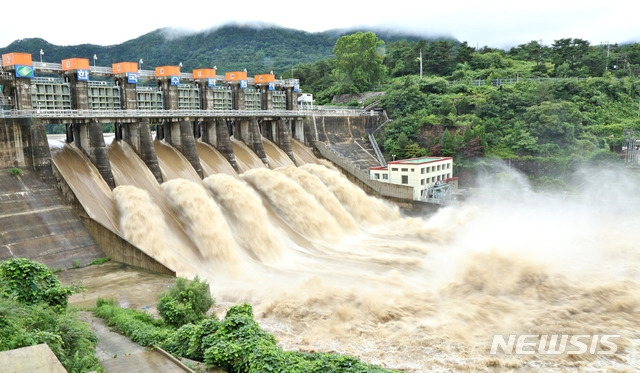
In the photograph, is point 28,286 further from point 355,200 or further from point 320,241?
point 355,200

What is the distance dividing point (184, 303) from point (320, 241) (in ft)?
50.8

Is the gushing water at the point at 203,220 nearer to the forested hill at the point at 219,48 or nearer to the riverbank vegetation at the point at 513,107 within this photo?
the riverbank vegetation at the point at 513,107

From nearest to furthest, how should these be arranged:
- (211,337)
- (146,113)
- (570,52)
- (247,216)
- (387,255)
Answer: (211,337)
(387,255)
(247,216)
(146,113)
(570,52)

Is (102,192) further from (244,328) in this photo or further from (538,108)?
(538,108)

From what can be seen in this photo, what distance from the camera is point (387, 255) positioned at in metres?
30.2

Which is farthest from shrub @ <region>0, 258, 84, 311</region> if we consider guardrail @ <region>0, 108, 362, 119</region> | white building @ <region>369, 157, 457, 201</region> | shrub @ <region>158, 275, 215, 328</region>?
white building @ <region>369, 157, 457, 201</region>

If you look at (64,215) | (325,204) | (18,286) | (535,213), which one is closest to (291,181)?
(325,204)

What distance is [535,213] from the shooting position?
4103 centimetres

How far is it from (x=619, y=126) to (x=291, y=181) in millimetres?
34853

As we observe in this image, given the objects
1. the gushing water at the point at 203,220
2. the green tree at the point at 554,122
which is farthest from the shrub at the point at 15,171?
the green tree at the point at 554,122

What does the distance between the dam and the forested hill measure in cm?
6927

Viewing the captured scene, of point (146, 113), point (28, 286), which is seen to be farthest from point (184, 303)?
point (146, 113)

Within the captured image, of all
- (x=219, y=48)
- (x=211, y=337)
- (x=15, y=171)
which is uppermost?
(x=219, y=48)

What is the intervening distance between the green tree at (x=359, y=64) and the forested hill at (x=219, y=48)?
3468 cm
